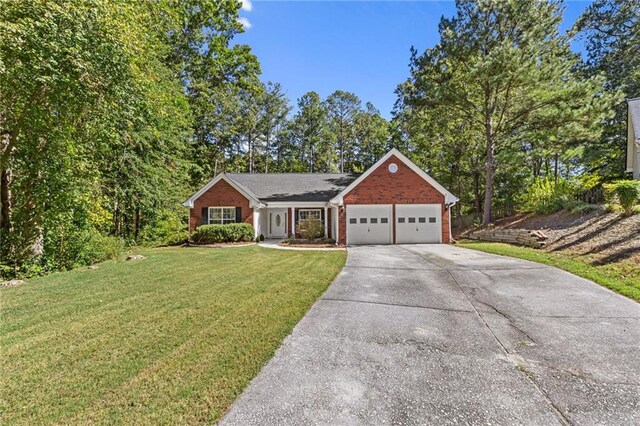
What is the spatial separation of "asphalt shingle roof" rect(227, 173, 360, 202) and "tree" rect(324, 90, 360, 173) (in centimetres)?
1897

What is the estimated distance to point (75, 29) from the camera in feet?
23.4

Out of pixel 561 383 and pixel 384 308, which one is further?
pixel 384 308

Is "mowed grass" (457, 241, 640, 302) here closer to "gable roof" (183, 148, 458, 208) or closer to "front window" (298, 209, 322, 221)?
"gable roof" (183, 148, 458, 208)

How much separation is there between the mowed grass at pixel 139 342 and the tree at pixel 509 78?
→ 15.9 m

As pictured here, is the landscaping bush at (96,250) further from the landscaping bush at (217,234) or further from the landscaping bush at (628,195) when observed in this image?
the landscaping bush at (628,195)

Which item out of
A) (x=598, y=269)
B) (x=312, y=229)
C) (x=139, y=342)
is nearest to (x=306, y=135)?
(x=312, y=229)

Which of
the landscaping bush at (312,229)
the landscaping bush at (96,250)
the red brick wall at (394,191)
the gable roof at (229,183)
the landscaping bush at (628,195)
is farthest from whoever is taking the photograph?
the gable roof at (229,183)

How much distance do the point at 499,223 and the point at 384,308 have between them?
16.8 m

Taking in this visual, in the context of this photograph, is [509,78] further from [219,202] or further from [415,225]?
[219,202]

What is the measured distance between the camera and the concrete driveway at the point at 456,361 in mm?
2787

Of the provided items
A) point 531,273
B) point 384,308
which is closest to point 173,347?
point 384,308

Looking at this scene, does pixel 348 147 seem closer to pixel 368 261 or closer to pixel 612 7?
pixel 612 7

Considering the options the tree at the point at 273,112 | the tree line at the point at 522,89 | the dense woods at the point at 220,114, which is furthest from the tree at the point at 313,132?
the tree line at the point at 522,89

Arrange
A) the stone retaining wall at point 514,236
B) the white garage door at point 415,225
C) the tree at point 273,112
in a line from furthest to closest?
the tree at point 273,112 → the white garage door at point 415,225 → the stone retaining wall at point 514,236
